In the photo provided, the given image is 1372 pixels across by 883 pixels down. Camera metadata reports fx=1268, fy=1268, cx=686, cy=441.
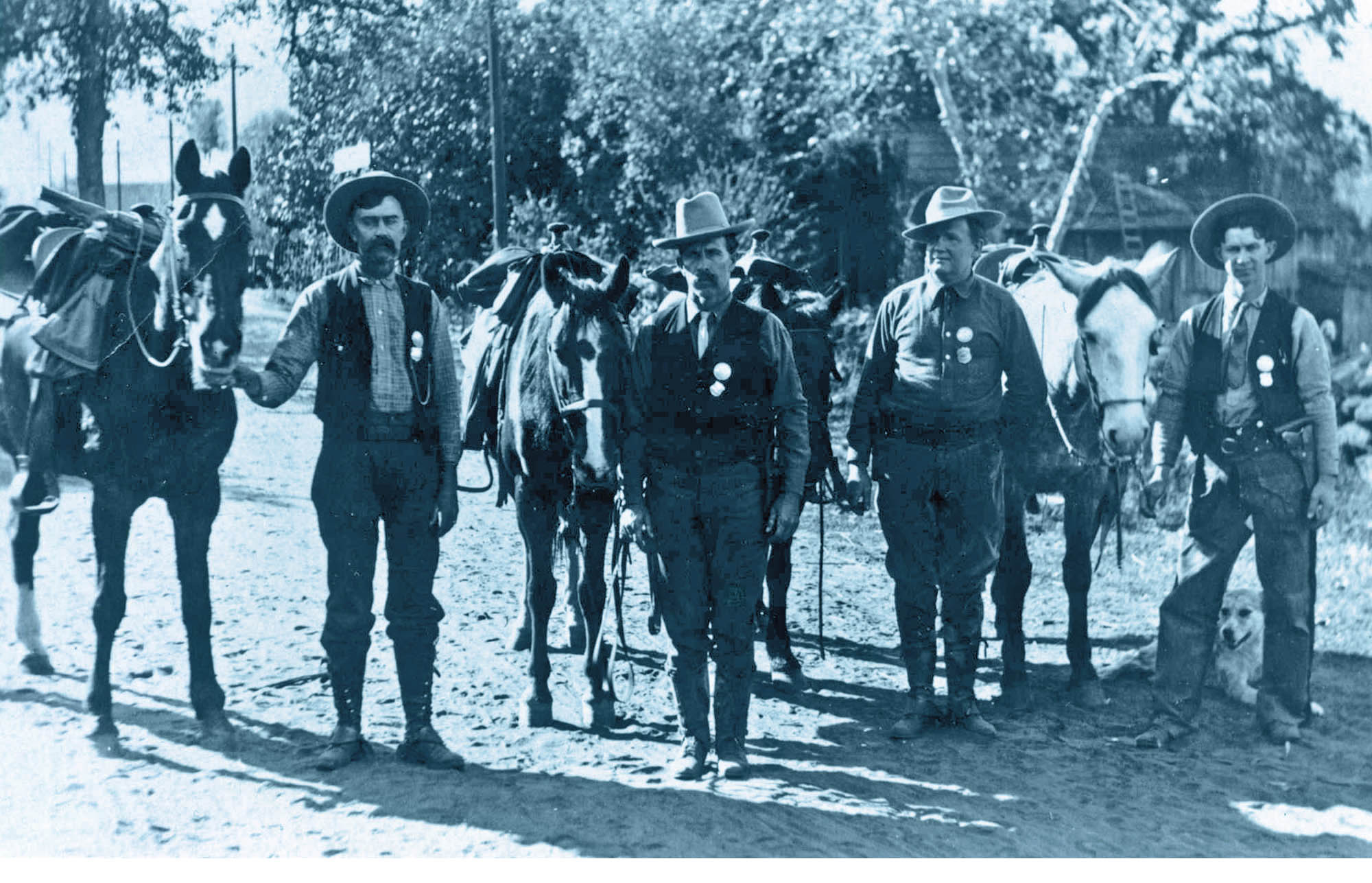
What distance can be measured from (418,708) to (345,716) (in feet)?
0.82

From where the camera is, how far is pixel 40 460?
4.53 m

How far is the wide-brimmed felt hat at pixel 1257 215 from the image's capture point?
483cm

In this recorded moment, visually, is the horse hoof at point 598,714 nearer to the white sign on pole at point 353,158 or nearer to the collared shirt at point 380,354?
the collared shirt at point 380,354

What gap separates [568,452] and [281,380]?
114 centimetres

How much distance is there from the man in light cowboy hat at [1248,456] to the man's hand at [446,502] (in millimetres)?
2585

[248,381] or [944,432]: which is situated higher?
[248,381]

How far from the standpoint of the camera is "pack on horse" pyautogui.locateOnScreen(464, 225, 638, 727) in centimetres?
449

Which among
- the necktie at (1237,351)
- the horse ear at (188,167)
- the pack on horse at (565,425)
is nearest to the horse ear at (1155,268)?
the necktie at (1237,351)

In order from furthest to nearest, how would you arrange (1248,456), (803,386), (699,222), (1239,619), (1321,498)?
1. (803,386)
2. (1239,619)
3. (1248,456)
4. (1321,498)
5. (699,222)

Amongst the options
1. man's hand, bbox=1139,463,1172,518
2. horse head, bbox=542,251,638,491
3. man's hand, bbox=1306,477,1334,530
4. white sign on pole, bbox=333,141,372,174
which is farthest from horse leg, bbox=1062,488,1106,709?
white sign on pole, bbox=333,141,372,174

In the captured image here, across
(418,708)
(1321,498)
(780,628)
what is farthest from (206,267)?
(1321,498)

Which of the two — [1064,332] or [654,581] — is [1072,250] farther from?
[654,581]

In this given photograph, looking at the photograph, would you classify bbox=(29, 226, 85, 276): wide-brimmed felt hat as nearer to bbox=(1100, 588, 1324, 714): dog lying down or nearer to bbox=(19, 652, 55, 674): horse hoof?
bbox=(19, 652, 55, 674): horse hoof

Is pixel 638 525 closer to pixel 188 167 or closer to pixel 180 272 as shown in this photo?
pixel 180 272
